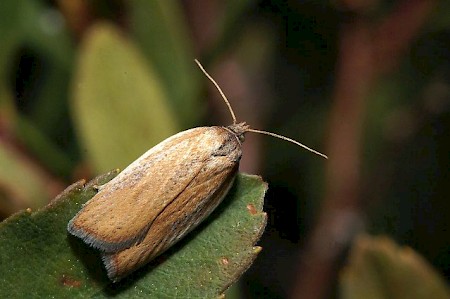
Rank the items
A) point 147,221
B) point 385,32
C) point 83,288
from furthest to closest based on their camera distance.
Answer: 1. point 385,32
2. point 147,221
3. point 83,288

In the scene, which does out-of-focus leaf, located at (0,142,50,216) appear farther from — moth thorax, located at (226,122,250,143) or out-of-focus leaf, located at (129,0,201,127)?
moth thorax, located at (226,122,250,143)

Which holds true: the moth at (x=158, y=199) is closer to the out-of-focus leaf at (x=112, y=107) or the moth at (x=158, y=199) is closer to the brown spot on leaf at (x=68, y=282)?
the brown spot on leaf at (x=68, y=282)

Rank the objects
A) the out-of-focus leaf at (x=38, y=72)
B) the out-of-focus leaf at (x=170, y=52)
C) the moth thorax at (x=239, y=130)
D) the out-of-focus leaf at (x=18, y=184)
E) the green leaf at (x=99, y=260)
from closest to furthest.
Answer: the green leaf at (x=99, y=260), the moth thorax at (x=239, y=130), the out-of-focus leaf at (x=18, y=184), the out-of-focus leaf at (x=38, y=72), the out-of-focus leaf at (x=170, y=52)

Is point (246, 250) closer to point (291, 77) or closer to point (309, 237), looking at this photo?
point (309, 237)

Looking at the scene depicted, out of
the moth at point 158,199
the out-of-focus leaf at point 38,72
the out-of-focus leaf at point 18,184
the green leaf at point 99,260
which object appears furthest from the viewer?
the out-of-focus leaf at point 38,72

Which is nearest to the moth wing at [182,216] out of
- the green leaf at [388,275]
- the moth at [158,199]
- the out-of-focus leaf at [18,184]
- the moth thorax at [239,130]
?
the moth at [158,199]

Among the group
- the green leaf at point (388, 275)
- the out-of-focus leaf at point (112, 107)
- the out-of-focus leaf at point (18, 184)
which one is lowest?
the green leaf at point (388, 275)

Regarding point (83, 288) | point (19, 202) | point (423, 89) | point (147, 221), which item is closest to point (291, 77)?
point (423, 89)
